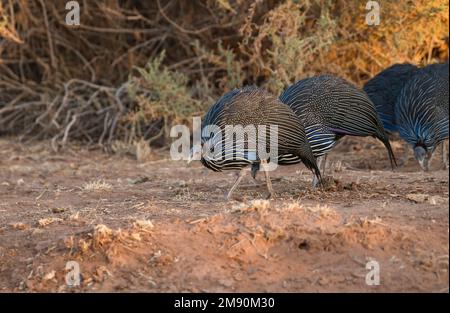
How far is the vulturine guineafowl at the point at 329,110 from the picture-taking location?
22.1ft

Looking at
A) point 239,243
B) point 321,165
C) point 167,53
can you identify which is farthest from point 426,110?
point 239,243

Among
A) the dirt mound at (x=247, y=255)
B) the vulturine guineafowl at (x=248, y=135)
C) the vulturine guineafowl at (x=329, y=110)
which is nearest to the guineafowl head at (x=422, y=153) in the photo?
the vulturine guineafowl at (x=329, y=110)

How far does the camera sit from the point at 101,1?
1031 centimetres

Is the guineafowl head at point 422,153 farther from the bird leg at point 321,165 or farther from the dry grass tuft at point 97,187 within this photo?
the dry grass tuft at point 97,187

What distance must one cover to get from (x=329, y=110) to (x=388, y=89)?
6.55 ft

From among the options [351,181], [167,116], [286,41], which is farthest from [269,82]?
[351,181]

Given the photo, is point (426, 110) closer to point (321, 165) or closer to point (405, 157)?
point (405, 157)

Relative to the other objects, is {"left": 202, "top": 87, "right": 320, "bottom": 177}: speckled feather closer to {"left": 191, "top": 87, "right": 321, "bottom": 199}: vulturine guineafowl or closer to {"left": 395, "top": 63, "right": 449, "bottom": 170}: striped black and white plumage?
{"left": 191, "top": 87, "right": 321, "bottom": 199}: vulturine guineafowl

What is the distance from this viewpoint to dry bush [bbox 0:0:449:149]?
9.05 meters

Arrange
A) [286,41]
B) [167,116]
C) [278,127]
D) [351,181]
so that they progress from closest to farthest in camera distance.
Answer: [278,127]
[351,181]
[286,41]
[167,116]

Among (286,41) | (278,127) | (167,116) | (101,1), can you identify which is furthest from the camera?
(101,1)

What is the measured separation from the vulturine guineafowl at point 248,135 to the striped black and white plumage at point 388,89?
2.62 metres

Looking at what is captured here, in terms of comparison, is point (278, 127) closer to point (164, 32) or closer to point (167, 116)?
point (167, 116)

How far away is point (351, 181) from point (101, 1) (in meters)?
4.85
